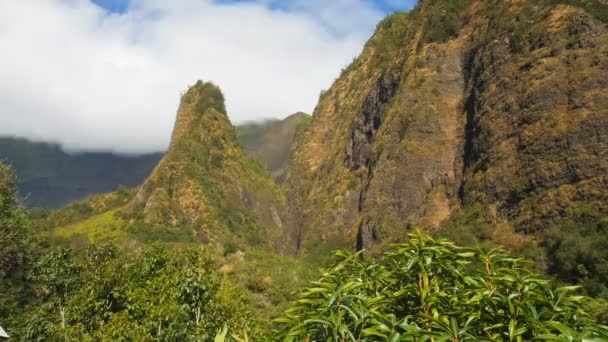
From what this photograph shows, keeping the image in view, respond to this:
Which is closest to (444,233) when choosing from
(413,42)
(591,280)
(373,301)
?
(591,280)

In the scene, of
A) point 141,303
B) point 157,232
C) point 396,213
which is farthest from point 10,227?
point 157,232

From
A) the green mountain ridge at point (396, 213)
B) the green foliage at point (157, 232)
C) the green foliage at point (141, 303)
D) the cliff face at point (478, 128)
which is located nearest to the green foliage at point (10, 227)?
the green mountain ridge at point (396, 213)

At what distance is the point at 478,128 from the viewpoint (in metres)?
79.1

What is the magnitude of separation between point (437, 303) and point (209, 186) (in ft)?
485

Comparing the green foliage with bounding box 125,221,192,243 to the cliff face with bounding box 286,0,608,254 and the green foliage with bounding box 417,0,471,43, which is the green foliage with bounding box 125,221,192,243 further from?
the green foliage with bounding box 417,0,471,43

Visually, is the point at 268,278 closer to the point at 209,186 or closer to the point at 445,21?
the point at 445,21

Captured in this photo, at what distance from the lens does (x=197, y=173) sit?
476 feet

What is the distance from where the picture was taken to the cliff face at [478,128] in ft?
201

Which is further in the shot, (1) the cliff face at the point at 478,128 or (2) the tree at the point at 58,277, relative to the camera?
(1) the cliff face at the point at 478,128

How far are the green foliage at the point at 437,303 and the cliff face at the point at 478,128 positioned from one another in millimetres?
62034

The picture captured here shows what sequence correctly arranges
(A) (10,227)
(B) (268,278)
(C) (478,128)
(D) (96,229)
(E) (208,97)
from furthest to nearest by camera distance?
(E) (208,97)
(D) (96,229)
(C) (478,128)
(B) (268,278)
(A) (10,227)

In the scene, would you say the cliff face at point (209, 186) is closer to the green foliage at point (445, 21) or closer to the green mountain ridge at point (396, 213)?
the green mountain ridge at point (396, 213)

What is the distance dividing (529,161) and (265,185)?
12221cm

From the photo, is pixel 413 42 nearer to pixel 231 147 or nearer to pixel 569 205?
pixel 569 205
